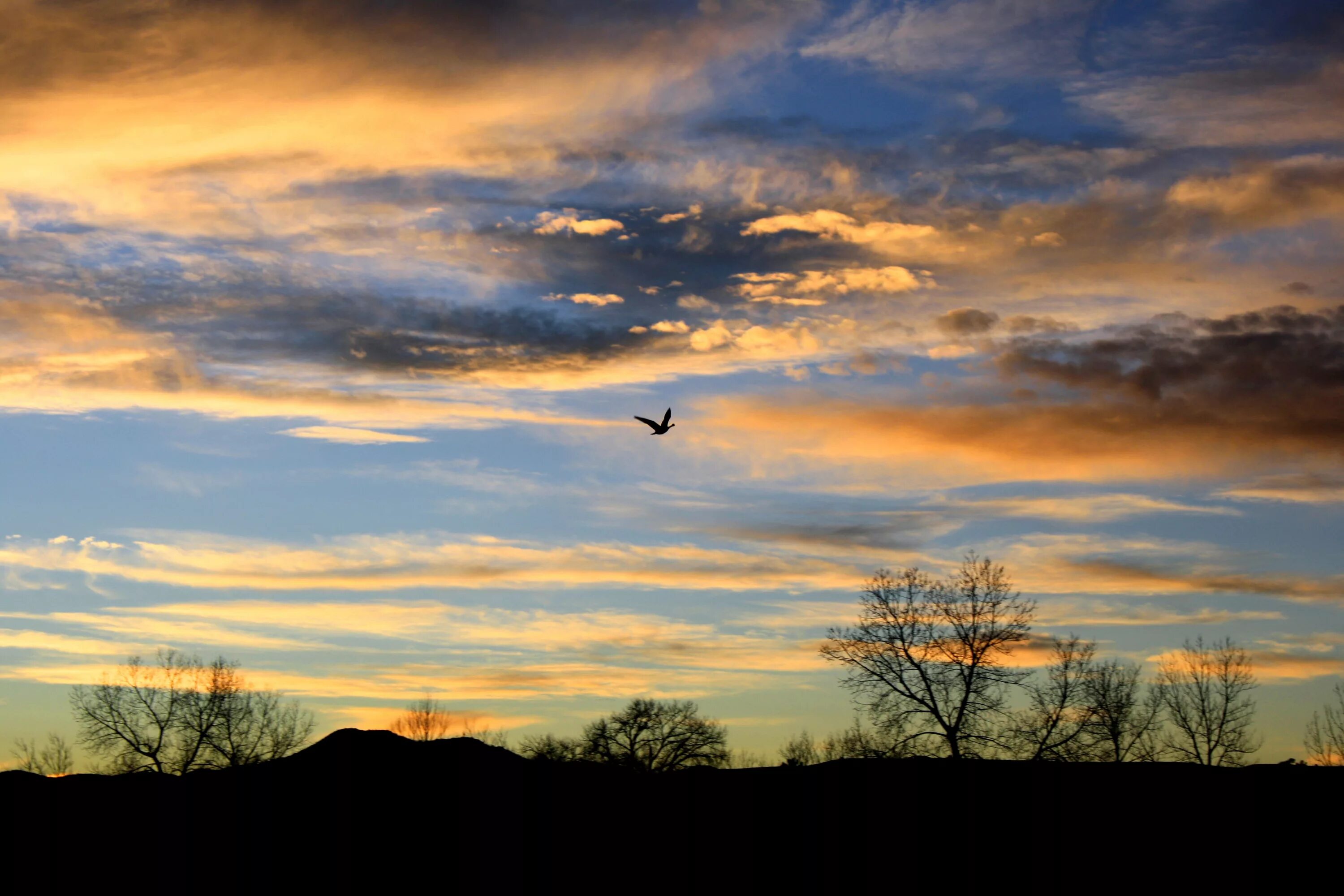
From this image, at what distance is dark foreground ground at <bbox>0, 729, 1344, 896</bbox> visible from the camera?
25328 mm

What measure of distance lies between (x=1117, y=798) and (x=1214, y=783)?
6.47ft

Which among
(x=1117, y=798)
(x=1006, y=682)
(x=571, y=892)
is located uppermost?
(x=1006, y=682)

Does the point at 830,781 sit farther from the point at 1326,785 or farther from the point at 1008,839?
the point at 1326,785

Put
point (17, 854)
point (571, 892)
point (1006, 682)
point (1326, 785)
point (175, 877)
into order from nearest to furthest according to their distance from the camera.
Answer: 1. point (1326, 785)
2. point (571, 892)
3. point (175, 877)
4. point (17, 854)
5. point (1006, 682)

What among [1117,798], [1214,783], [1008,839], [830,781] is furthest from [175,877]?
[1214,783]

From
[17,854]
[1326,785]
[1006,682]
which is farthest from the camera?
[1006,682]

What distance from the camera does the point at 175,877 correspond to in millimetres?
29625

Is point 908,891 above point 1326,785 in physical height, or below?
below

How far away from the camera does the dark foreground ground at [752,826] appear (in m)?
25.3

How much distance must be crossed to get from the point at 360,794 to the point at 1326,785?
63.1 ft

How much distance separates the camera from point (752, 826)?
26.8 metres

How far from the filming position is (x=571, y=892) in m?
27.4

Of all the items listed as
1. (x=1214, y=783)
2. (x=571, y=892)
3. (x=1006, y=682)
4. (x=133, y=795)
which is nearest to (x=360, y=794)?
(x=571, y=892)

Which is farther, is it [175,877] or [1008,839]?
[175,877]
